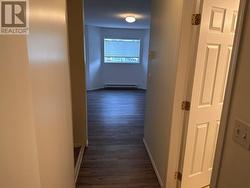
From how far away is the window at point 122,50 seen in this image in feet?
23.3

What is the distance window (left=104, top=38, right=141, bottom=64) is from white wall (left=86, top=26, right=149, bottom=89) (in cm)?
16

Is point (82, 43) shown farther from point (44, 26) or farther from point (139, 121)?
point (139, 121)

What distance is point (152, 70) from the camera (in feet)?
8.65

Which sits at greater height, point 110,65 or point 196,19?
point 196,19

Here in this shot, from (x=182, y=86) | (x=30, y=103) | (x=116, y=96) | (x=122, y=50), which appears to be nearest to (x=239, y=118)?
(x=182, y=86)

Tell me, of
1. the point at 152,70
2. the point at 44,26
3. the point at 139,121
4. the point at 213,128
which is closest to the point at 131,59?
the point at 139,121

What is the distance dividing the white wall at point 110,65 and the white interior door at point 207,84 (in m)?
5.42

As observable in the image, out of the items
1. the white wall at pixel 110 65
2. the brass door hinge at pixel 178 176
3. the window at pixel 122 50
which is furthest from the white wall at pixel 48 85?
→ the window at pixel 122 50

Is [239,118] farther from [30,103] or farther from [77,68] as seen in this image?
[77,68]

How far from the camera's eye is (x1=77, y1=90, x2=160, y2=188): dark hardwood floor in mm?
2240

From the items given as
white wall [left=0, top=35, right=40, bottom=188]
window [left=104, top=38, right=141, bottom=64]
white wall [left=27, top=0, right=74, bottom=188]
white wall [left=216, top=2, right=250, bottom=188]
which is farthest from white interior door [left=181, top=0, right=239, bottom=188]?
window [left=104, top=38, right=141, bottom=64]

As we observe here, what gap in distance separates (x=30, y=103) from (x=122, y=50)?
6656 millimetres

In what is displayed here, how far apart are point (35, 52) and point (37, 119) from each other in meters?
0.29

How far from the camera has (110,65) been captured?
7.30 meters
